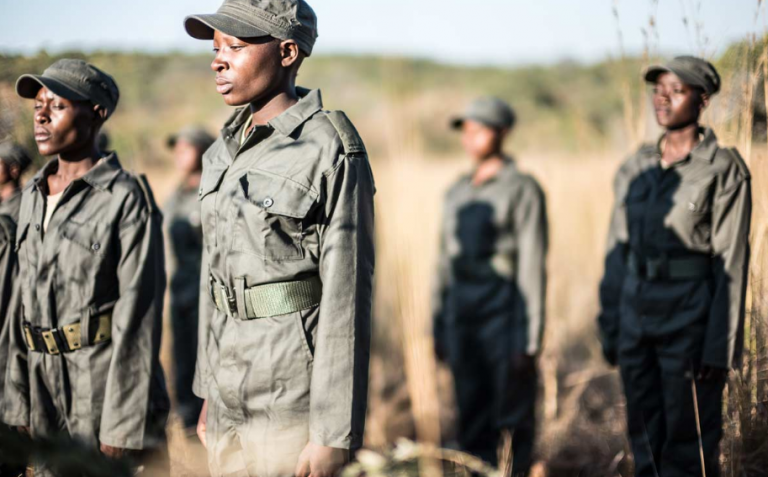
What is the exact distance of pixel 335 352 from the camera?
6.20 feet

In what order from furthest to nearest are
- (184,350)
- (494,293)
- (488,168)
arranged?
(184,350) → (488,168) → (494,293)

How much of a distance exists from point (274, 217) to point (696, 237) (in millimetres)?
1995

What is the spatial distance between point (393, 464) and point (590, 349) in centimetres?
510

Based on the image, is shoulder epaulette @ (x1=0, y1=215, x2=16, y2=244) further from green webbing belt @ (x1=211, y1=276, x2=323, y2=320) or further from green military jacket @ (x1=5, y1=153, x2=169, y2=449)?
green webbing belt @ (x1=211, y1=276, x2=323, y2=320)

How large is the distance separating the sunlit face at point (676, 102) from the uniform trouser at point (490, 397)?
1.63 meters

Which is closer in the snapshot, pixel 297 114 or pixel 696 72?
pixel 297 114

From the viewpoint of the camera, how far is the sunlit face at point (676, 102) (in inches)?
124

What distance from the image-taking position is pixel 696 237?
10.1 ft

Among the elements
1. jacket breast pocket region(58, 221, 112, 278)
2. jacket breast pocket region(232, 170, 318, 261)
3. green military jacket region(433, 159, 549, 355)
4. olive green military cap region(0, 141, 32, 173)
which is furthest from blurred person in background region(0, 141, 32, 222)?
green military jacket region(433, 159, 549, 355)

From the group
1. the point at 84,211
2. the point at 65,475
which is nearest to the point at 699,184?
the point at 84,211

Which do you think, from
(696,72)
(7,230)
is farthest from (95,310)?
(696,72)

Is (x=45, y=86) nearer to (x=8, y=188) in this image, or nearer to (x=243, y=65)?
(x=243, y=65)

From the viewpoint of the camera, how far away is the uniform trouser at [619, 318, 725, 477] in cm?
300

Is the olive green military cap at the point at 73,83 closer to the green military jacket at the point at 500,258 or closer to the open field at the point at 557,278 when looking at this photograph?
the open field at the point at 557,278
